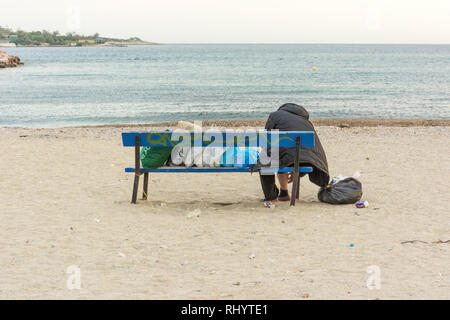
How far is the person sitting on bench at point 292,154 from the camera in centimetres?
581

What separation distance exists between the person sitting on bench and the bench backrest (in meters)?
0.15

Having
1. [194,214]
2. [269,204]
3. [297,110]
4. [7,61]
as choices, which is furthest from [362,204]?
[7,61]

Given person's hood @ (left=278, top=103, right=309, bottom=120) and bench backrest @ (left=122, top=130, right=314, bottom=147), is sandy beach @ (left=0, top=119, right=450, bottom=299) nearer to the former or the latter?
bench backrest @ (left=122, top=130, right=314, bottom=147)

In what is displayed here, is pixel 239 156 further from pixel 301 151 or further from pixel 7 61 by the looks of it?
pixel 7 61

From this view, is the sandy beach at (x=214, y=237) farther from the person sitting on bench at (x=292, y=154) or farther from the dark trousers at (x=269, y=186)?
the person sitting on bench at (x=292, y=154)

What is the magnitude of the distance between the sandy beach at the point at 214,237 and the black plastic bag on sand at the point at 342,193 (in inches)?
5.6

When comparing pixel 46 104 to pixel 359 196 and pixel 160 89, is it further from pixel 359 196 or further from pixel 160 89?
pixel 359 196

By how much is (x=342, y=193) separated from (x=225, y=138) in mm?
1563

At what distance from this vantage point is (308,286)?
373 centimetres

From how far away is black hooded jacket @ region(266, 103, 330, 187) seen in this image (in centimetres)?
580

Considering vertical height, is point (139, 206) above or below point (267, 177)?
below

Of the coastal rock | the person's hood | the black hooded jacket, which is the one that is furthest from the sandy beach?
the coastal rock
